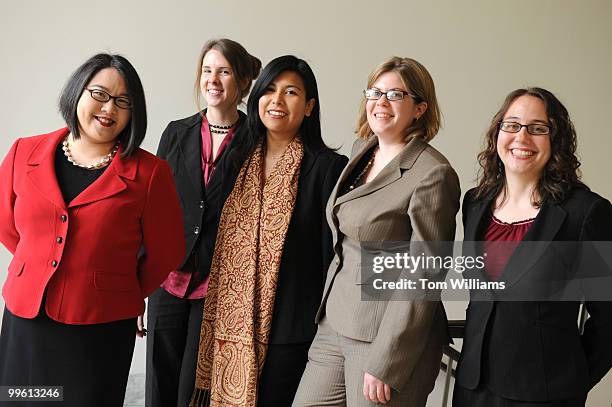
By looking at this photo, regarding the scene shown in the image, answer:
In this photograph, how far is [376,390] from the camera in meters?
2.00

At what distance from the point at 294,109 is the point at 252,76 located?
0.54 metres

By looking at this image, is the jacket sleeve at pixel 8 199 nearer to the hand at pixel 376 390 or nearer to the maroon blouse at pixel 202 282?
the maroon blouse at pixel 202 282

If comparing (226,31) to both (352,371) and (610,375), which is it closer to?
(352,371)

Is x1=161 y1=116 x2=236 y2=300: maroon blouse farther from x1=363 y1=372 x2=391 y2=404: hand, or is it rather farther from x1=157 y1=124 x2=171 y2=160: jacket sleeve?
x1=363 y1=372 x2=391 y2=404: hand

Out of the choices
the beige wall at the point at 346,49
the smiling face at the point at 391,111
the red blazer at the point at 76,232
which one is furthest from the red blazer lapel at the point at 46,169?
the beige wall at the point at 346,49

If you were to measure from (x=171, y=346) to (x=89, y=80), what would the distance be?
44.7 inches

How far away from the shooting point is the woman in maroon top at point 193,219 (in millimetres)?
2637

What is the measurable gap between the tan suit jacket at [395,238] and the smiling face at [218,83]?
0.80 metres

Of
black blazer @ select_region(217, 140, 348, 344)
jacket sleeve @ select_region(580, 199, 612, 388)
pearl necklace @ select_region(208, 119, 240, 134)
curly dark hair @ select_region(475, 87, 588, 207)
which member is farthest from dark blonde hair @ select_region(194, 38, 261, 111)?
jacket sleeve @ select_region(580, 199, 612, 388)

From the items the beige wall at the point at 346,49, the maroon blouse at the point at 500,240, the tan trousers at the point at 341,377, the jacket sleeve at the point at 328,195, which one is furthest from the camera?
the beige wall at the point at 346,49

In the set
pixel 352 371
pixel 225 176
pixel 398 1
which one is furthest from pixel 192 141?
pixel 398 1

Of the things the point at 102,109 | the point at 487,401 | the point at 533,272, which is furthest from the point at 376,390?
the point at 102,109

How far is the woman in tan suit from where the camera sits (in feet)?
6.53

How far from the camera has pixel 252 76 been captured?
9.57 feet
